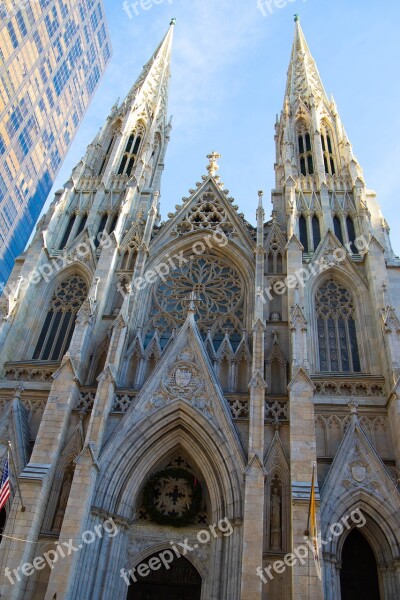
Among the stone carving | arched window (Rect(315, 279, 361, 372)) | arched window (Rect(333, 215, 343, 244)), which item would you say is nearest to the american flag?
the stone carving

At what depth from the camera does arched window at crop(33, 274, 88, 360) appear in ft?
66.2

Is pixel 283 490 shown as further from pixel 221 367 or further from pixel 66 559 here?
pixel 66 559

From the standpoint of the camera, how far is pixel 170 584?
15.9 metres

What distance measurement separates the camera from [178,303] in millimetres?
21672

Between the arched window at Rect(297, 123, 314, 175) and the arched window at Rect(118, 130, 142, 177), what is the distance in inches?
369

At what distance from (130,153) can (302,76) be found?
529 inches

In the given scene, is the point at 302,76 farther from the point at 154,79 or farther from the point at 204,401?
the point at 204,401

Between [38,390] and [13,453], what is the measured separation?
2.53 meters

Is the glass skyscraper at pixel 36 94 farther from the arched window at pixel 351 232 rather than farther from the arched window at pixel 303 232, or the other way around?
the arched window at pixel 351 232

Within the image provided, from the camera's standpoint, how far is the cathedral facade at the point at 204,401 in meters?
14.2

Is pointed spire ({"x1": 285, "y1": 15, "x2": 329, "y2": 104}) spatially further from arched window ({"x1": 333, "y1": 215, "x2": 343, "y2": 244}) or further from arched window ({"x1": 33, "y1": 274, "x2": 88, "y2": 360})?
arched window ({"x1": 33, "y1": 274, "x2": 88, "y2": 360})

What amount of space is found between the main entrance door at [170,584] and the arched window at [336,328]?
27.1 ft

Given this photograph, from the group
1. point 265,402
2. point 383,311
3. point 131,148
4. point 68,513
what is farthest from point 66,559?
point 131,148

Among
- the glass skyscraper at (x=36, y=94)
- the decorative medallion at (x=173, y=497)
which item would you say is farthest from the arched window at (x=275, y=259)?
the glass skyscraper at (x=36, y=94)
